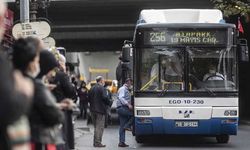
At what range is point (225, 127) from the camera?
47.0ft

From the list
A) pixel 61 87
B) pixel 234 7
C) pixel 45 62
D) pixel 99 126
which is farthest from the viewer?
pixel 234 7

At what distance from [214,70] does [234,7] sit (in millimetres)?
7507

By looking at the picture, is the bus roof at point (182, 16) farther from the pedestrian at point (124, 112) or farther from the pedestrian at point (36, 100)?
the pedestrian at point (36, 100)

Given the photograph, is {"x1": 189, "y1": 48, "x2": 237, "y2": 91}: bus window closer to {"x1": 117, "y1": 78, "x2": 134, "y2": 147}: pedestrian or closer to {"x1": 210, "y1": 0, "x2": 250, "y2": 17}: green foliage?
{"x1": 117, "y1": 78, "x2": 134, "y2": 147}: pedestrian

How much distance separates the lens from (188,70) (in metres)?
14.5

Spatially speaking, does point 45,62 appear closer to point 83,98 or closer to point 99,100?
point 99,100

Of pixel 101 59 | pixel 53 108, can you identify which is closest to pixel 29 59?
pixel 53 108

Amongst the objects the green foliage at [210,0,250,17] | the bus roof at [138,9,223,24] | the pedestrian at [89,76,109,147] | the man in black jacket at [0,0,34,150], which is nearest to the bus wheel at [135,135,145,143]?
the pedestrian at [89,76,109,147]

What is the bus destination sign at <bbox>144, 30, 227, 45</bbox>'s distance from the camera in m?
14.5

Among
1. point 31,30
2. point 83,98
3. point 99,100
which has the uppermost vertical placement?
point 31,30

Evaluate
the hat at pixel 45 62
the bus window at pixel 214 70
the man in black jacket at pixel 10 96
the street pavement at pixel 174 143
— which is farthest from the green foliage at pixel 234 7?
the man in black jacket at pixel 10 96

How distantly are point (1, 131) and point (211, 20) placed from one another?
461 inches

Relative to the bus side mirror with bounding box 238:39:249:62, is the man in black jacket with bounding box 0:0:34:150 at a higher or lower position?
higher

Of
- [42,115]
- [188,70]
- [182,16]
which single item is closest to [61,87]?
[42,115]
